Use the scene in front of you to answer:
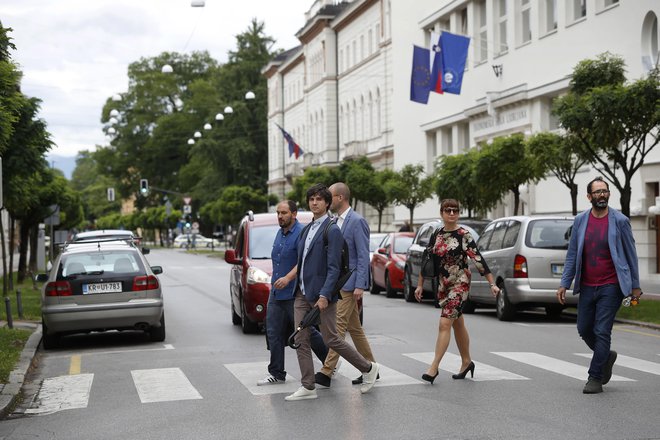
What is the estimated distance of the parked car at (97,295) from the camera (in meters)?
15.6

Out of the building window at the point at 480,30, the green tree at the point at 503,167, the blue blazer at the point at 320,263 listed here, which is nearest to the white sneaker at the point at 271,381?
the blue blazer at the point at 320,263

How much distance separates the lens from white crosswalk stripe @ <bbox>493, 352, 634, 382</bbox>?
1153cm

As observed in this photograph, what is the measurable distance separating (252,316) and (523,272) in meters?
4.76

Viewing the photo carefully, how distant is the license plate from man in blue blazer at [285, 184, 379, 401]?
20.3 feet

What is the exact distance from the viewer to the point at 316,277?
397 inches

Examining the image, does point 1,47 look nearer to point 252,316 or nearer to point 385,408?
point 252,316

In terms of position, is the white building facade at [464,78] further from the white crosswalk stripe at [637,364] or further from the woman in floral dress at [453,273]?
the woman in floral dress at [453,273]

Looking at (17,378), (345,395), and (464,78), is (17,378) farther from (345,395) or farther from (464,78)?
(464,78)

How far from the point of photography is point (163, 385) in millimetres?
11289

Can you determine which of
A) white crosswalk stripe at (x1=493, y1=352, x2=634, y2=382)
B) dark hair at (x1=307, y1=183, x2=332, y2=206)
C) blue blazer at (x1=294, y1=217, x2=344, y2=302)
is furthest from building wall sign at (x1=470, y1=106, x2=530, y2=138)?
blue blazer at (x1=294, y1=217, x2=344, y2=302)

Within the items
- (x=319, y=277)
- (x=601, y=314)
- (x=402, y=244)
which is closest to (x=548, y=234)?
(x=402, y=244)

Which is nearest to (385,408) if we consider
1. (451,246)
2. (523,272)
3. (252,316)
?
(451,246)

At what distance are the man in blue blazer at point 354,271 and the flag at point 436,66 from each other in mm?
30481

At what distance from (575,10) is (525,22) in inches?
176
